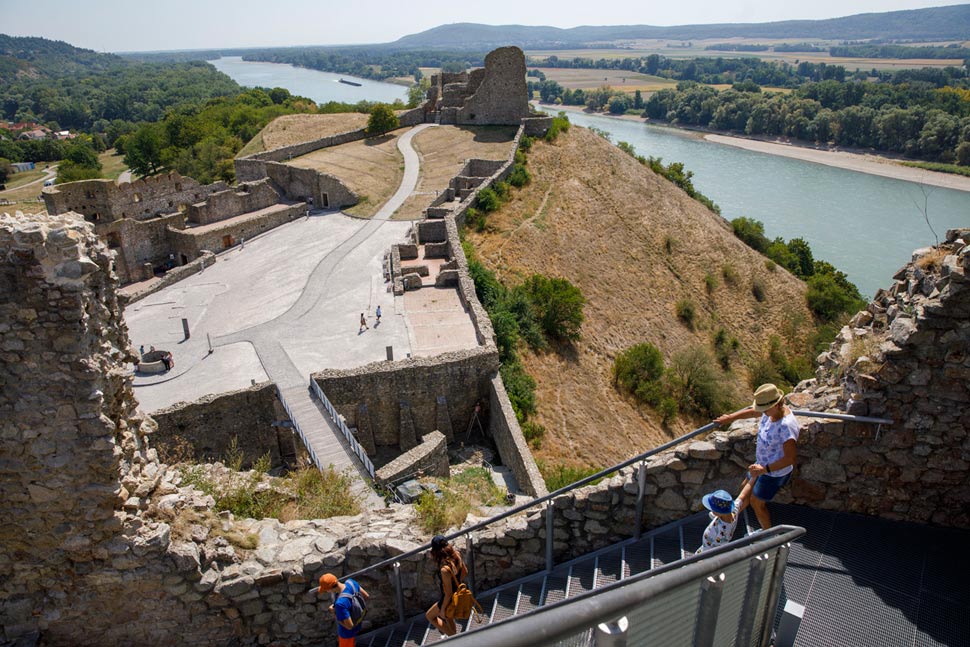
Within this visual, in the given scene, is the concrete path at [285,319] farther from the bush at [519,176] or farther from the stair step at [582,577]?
the bush at [519,176]

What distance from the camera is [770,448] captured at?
609cm

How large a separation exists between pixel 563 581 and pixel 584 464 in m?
11.8

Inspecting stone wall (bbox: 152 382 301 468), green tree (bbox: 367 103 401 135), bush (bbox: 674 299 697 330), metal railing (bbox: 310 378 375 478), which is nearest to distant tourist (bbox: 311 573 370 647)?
metal railing (bbox: 310 378 375 478)

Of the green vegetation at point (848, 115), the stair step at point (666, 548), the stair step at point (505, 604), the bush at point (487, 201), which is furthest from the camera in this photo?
the green vegetation at point (848, 115)

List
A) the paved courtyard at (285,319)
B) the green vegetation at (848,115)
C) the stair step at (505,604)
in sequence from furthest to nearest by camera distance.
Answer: the green vegetation at (848,115)
the paved courtyard at (285,319)
the stair step at (505,604)

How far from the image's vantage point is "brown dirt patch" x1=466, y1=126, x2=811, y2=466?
21.8 metres

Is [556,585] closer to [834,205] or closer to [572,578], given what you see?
[572,578]

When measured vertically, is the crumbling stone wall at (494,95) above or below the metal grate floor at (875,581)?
above

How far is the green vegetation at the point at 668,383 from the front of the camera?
24547 millimetres

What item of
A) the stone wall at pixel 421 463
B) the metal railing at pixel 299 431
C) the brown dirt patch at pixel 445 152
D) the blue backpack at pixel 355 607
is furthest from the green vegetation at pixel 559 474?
the brown dirt patch at pixel 445 152

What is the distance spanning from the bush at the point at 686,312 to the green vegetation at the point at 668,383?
6661 millimetres

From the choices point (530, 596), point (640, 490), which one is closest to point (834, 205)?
point (640, 490)

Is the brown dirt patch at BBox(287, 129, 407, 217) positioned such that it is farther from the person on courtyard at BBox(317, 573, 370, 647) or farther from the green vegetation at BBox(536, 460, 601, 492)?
the person on courtyard at BBox(317, 573, 370, 647)

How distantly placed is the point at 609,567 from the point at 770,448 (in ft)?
6.60
